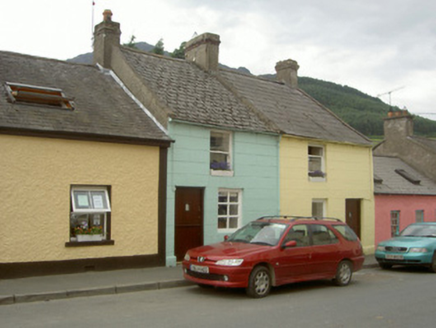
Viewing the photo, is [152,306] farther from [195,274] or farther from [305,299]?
[305,299]

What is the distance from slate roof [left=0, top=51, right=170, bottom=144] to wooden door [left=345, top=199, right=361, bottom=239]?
8.81 metres

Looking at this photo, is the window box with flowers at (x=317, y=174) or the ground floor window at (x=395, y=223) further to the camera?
the ground floor window at (x=395, y=223)

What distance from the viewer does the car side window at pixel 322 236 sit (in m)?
10.9

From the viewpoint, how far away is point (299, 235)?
10562 mm

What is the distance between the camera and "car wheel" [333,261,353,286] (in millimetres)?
11219

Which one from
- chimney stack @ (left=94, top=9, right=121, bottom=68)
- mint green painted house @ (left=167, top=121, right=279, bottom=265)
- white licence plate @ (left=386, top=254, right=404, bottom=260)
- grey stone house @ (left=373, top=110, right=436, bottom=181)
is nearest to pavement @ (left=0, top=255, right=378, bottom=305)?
mint green painted house @ (left=167, top=121, right=279, bottom=265)

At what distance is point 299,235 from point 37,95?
303 inches

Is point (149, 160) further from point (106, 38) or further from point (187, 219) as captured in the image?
point (106, 38)

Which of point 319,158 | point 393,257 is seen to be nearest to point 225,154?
point 319,158

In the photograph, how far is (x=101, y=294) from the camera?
383 inches

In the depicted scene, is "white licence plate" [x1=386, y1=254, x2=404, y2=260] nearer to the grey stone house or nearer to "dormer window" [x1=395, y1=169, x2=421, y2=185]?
"dormer window" [x1=395, y1=169, x2=421, y2=185]

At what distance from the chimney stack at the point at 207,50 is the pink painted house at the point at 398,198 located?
346 inches

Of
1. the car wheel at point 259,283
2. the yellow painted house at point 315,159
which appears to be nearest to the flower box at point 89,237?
the car wheel at point 259,283

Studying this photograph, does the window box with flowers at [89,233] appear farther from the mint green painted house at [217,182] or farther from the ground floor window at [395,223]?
the ground floor window at [395,223]
